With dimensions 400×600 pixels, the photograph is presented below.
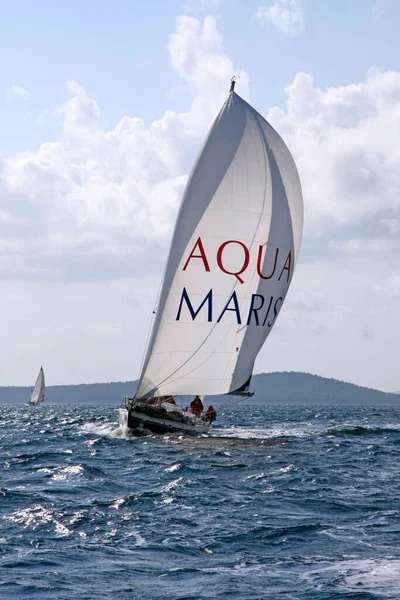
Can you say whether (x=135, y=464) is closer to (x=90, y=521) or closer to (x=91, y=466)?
(x=91, y=466)

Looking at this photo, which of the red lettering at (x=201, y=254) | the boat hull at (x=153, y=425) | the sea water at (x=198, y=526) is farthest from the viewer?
the boat hull at (x=153, y=425)

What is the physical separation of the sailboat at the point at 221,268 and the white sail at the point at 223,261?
44 millimetres

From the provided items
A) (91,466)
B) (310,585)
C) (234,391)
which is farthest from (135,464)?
(310,585)

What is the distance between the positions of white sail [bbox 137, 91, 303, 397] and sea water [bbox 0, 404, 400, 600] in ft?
19.4

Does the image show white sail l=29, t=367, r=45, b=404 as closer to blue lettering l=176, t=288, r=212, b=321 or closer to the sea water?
blue lettering l=176, t=288, r=212, b=321

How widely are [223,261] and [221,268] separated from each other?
32 centimetres

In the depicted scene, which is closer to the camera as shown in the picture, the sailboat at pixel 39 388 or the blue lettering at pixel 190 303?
the blue lettering at pixel 190 303

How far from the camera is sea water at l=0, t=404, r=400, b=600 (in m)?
12.1

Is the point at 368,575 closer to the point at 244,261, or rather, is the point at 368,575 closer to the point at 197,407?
the point at 244,261

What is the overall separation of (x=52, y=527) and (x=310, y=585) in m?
6.15

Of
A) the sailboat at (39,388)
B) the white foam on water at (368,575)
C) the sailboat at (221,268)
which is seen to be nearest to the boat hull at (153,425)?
the sailboat at (221,268)

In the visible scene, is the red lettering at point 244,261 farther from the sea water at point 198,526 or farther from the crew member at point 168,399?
the sea water at point 198,526

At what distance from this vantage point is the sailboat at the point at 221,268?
35031 millimetres

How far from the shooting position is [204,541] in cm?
1495
